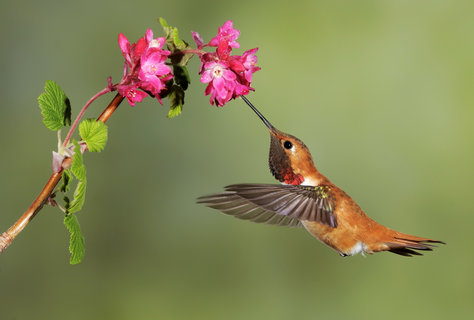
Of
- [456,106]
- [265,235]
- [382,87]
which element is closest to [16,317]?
[265,235]

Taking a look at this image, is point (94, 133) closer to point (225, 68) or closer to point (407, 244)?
point (225, 68)

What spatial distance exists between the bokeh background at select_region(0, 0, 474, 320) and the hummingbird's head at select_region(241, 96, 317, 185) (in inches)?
66.5

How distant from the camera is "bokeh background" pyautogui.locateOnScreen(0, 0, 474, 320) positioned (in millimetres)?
2764

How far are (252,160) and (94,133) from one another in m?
2.21

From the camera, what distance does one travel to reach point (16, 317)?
8.75 ft

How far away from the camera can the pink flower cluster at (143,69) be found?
73 cm

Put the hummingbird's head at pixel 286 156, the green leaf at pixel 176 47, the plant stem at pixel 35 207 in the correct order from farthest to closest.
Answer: the hummingbird's head at pixel 286 156 → the green leaf at pixel 176 47 → the plant stem at pixel 35 207

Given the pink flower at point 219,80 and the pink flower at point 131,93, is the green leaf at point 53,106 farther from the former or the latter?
the pink flower at point 219,80

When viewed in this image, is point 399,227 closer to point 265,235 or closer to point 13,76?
point 265,235

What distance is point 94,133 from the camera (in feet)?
2.39

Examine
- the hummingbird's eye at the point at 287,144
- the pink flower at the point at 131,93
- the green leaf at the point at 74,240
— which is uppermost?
the hummingbird's eye at the point at 287,144

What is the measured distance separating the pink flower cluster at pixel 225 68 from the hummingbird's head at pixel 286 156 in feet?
0.84

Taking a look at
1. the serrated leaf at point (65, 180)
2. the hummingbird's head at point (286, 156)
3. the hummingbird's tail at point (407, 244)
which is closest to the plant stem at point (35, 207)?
the serrated leaf at point (65, 180)

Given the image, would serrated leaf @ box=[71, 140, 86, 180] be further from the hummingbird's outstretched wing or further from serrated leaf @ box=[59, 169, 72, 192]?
the hummingbird's outstretched wing
